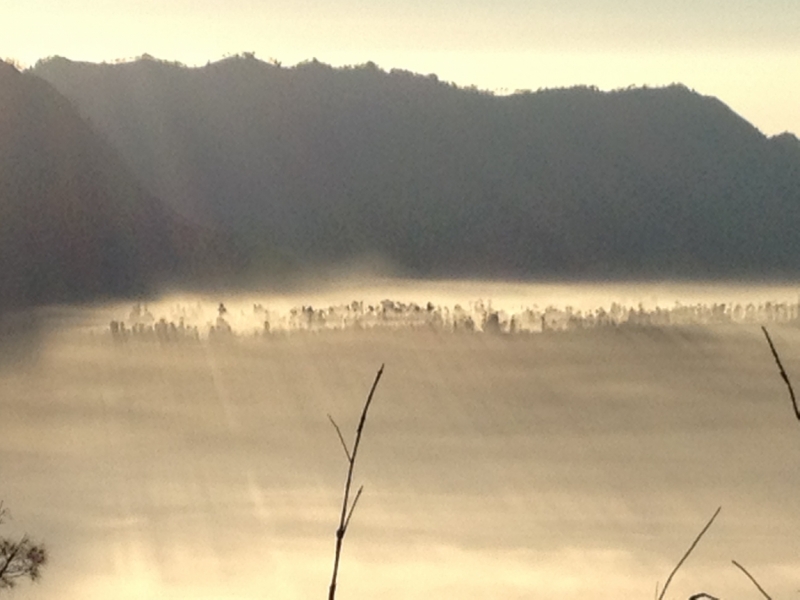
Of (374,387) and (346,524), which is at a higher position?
(374,387)

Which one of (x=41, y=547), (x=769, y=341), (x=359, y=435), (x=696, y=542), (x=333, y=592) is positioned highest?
(x=769, y=341)

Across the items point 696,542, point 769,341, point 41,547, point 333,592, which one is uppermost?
point 769,341

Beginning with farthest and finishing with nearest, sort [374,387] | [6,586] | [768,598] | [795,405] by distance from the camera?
[6,586] < [374,387] < [795,405] < [768,598]

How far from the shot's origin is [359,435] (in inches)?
117

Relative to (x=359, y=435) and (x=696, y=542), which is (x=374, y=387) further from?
(x=696, y=542)

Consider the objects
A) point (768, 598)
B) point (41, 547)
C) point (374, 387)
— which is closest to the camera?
point (768, 598)

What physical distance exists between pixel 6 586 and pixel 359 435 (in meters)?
14.1

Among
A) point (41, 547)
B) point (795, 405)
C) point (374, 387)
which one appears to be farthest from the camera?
point (41, 547)

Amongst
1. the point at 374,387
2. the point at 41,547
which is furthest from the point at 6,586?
the point at 374,387

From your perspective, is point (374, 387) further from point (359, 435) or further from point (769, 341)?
point (769, 341)

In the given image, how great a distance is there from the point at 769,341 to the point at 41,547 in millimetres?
17012

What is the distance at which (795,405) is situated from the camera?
2.76m

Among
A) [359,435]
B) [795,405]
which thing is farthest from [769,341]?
[359,435]

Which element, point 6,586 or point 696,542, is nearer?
point 696,542
